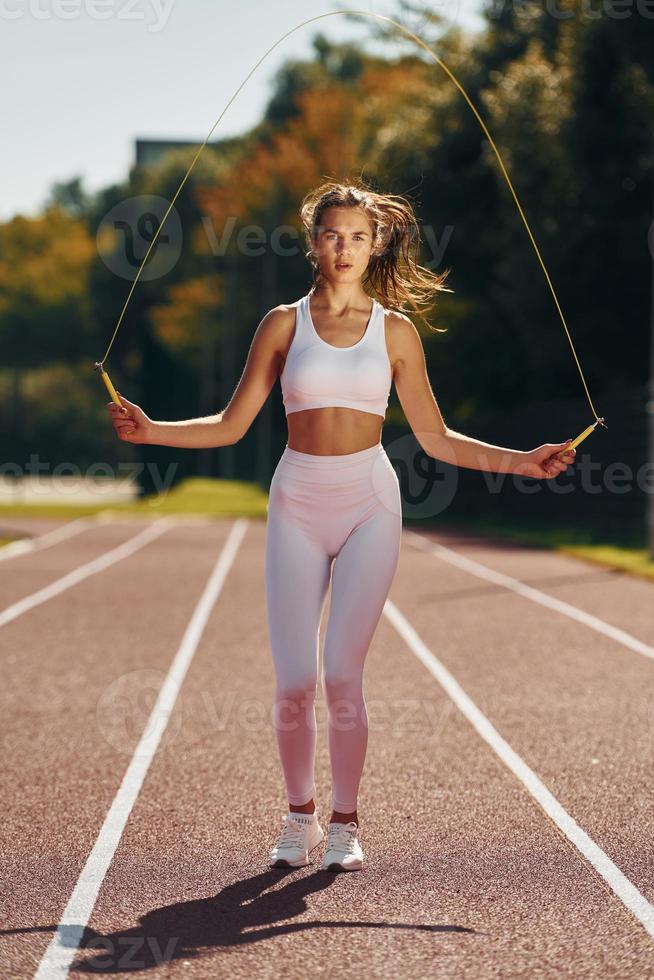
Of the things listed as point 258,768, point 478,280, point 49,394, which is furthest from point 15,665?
point 49,394

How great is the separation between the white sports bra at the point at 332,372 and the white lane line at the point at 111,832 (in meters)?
1.71

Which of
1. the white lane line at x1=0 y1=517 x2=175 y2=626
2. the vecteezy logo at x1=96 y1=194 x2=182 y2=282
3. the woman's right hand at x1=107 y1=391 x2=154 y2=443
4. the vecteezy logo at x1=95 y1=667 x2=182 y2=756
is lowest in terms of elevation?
the white lane line at x1=0 y1=517 x2=175 y2=626

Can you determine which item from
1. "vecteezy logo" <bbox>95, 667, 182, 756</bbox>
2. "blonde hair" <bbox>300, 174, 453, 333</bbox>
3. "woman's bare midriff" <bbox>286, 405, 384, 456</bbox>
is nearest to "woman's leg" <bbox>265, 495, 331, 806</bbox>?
"woman's bare midriff" <bbox>286, 405, 384, 456</bbox>

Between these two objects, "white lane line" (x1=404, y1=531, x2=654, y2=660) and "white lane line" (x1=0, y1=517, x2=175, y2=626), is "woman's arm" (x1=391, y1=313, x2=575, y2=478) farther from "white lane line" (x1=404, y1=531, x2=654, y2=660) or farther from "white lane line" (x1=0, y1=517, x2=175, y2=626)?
"white lane line" (x1=0, y1=517, x2=175, y2=626)

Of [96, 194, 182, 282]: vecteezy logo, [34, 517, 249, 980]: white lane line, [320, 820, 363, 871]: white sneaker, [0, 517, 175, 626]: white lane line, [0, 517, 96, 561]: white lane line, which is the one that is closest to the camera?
[34, 517, 249, 980]: white lane line

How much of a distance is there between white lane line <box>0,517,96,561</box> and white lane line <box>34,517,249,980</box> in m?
9.99

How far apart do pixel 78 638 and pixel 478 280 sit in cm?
2600

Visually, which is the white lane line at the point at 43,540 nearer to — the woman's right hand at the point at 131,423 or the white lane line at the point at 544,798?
the white lane line at the point at 544,798

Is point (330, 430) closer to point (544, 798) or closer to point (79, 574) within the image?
point (544, 798)

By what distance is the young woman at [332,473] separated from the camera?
454cm

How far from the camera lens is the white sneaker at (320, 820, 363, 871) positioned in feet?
15.2

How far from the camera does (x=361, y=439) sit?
457cm

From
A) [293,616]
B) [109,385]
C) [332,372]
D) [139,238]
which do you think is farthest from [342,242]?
[139,238]

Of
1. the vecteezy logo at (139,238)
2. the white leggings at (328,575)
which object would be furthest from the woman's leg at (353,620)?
the vecteezy logo at (139,238)
